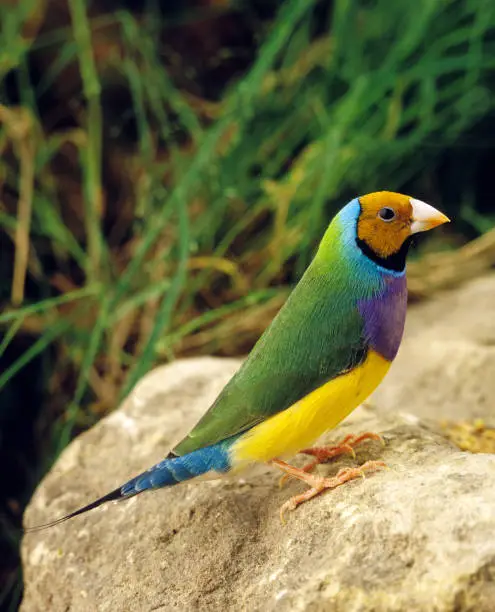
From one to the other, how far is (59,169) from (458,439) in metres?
2.05

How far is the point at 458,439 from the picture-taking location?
6.04ft

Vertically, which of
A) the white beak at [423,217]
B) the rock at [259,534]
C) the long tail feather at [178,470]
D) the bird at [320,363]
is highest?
the white beak at [423,217]

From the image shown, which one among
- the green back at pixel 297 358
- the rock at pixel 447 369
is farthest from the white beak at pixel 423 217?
the rock at pixel 447 369

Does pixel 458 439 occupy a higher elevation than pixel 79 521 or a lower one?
lower

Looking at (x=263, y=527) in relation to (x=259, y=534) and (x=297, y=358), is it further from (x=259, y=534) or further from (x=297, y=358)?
(x=297, y=358)

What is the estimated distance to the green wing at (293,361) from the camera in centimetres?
135

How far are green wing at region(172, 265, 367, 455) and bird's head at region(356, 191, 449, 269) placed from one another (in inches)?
4.0

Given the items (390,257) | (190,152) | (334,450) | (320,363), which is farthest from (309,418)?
(190,152)

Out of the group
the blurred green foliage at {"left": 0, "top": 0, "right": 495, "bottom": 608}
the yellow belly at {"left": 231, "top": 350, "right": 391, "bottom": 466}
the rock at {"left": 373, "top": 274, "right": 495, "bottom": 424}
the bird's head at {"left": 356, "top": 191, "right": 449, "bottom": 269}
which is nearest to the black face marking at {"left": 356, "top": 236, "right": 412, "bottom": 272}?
the bird's head at {"left": 356, "top": 191, "right": 449, "bottom": 269}

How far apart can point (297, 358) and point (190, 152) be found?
1.94 m

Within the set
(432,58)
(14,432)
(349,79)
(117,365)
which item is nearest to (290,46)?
(349,79)

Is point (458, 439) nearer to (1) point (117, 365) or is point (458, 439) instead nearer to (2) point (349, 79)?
(1) point (117, 365)

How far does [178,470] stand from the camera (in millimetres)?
1375

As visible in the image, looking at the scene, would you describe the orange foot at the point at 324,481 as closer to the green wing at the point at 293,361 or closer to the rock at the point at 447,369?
the green wing at the point at 293,361
